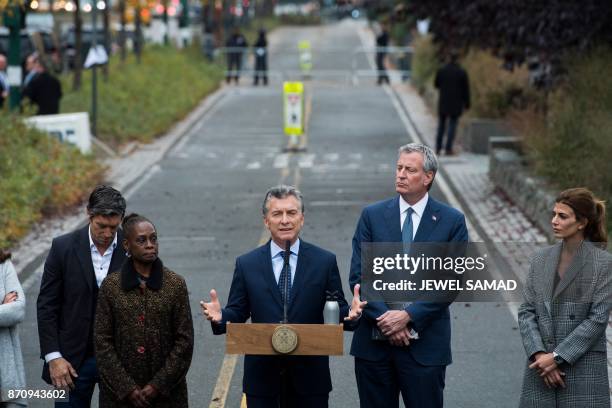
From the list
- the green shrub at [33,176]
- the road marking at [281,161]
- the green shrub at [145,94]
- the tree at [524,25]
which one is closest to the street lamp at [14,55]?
the green shrub at [33,176]

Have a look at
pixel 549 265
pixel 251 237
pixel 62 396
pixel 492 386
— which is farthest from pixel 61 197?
pixel 549 265

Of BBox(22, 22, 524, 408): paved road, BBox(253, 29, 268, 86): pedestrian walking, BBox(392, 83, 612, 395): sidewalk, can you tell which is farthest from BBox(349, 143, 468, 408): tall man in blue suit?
BBox(253, 29, 268, 86): pedestrian walking

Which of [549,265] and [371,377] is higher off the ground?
[549,265]

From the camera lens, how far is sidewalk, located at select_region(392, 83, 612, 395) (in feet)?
56.0

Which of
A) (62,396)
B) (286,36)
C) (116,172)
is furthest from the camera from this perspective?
(286,36)

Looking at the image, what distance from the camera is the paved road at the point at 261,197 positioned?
10875 millimetres

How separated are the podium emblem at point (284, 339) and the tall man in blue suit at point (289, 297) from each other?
301mm

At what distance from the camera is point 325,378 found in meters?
7.08

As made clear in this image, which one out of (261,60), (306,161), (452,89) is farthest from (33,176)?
(261,60)

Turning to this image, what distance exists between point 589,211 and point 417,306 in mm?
1105

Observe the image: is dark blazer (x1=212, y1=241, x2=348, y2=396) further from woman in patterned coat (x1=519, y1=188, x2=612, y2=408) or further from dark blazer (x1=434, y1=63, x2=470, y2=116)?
dark blazer (x1=434, y1=63, x2=470, y2=116)

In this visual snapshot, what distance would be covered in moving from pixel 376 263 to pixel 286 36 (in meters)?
73.0

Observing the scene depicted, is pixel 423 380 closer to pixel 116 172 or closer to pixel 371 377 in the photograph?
pixel 371 377

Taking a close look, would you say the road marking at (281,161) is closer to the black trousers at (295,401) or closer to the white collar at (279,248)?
the white collar at (279,248)
